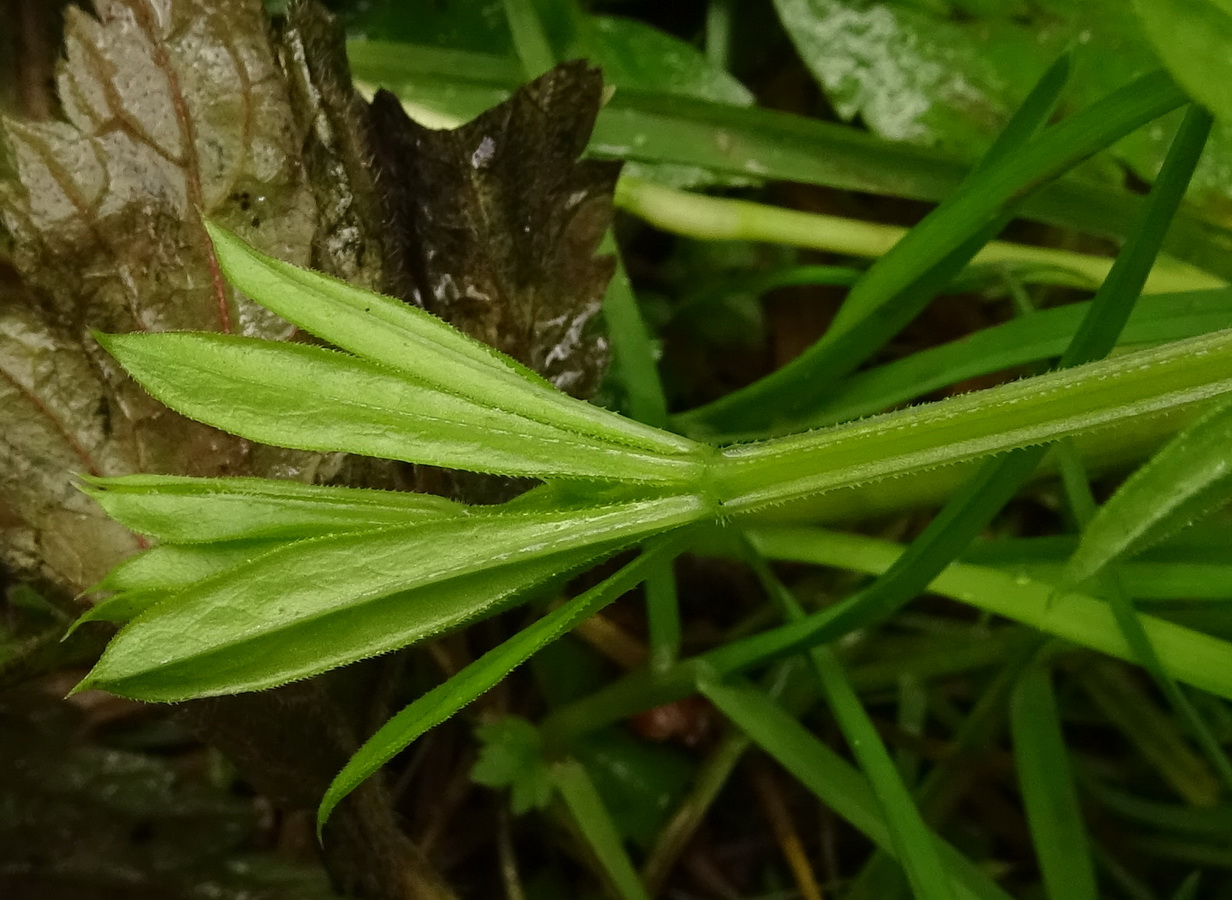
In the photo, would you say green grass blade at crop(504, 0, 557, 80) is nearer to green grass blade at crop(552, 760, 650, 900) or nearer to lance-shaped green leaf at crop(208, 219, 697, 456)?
lance-shaped green leaf at crop(208, 219, 697, 456)

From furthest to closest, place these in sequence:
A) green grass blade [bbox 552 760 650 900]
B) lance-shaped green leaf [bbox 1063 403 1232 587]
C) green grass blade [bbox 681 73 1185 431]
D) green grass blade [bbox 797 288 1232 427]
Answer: green grass blade [bbox 552 760 650 900], green grass blade [bbox 797 288 1232 427], green grass blade [bbox 681 73 1185 431], lance-shaped green leaf [bbox 1063 403 1232 587]

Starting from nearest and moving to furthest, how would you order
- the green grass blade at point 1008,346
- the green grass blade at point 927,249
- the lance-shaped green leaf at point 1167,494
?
1. the lance-shaped green leaf at point 1167,494
2. the green grass blade at point 927,249
3. the green grass blade at point 1008,346

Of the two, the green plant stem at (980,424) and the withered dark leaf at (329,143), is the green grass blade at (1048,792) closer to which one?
the green plant stem at (980,424)

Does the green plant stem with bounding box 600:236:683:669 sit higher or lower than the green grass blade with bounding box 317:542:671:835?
higher

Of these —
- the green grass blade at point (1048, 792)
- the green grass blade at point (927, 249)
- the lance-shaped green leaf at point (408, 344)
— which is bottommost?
the lance-shaped green leaf at point (408, 344)

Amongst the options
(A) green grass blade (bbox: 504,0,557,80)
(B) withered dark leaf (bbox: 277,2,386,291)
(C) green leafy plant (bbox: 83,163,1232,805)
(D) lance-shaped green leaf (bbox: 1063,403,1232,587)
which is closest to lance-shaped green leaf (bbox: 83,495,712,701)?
(C) green leafy plant (bbox: 83,163,1232,805)

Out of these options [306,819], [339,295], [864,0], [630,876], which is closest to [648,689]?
[630,876]

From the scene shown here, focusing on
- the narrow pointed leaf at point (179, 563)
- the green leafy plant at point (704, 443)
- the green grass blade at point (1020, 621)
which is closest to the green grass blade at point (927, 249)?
the green leafy plant at point (704, 443)
